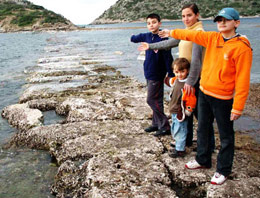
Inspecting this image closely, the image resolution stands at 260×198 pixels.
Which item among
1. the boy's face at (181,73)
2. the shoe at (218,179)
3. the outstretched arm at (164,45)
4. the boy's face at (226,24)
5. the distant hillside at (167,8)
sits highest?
the distant hillside at (167,8)

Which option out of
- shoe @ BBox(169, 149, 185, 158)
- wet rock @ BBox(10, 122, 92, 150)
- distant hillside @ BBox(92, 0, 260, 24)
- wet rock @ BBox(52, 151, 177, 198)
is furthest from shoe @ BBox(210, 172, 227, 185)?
distant hillside @ BBox(92, 0, 260, 24)

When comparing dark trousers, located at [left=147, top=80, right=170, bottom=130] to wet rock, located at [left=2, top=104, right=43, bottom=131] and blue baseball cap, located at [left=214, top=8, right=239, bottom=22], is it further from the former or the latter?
wet rock, located at [left=2, top=104, right=43, bottom=131]

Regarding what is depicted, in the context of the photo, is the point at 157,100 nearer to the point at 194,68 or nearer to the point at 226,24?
the point at 194,68

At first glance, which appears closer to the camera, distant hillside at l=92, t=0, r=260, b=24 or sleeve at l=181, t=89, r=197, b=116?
sleeve at l=181, t=89, r=197, b=116

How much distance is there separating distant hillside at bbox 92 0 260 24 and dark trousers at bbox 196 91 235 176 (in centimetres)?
13337

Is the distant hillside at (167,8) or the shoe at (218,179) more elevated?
the distant hillside at (167,8)

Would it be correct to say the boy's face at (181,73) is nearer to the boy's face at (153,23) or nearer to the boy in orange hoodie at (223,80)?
the boy in orange hoodie at (223,80)

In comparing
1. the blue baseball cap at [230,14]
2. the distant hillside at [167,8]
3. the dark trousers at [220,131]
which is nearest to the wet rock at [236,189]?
the dark trousers at [220,131]

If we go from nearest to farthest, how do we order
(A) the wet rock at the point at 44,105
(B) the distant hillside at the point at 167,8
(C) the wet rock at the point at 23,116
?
(C) the wet rock at the point at 23,116 → (A) the wet rock at the point at 44,105 → (B) the distant hillside at the point at 167,8

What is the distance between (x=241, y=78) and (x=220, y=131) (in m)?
0.83

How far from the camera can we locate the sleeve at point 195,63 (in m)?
3.56

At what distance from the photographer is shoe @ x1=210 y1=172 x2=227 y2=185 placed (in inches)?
134

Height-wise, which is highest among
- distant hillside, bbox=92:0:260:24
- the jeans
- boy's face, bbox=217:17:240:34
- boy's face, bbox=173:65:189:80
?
distant hillside, bbox=92:0:260:24

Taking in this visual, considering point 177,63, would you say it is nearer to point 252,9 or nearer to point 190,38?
point 190,38
